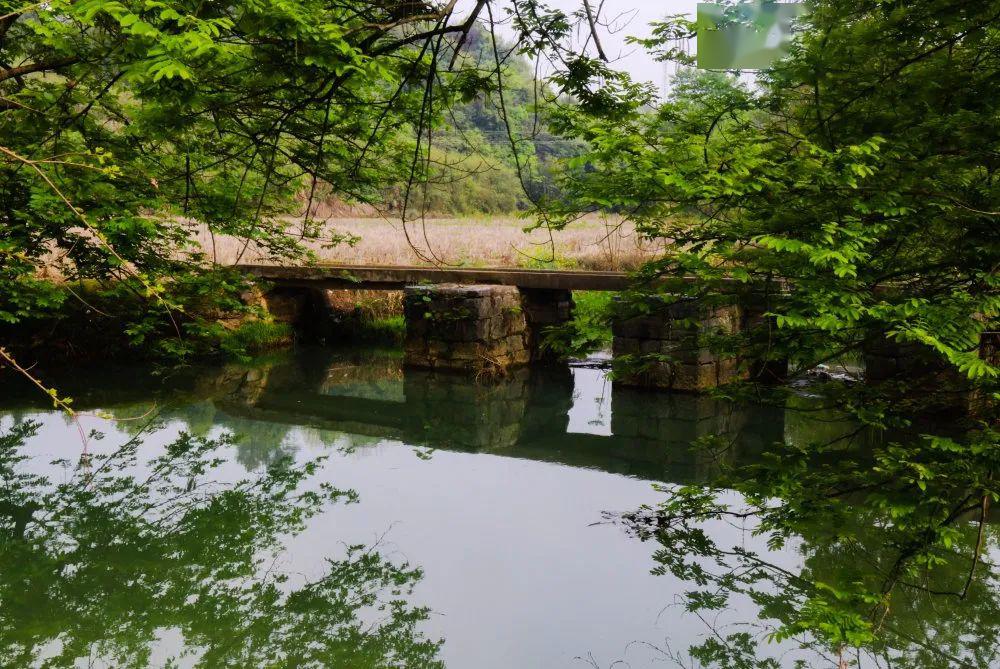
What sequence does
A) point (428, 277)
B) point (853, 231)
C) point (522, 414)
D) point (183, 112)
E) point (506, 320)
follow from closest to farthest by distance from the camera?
point (853, 231) < point (183, 112) < point (522, 414) < point (506, 320) < point (428, 277)

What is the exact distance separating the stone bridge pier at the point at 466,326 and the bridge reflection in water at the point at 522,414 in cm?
23

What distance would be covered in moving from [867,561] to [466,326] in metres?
6.10

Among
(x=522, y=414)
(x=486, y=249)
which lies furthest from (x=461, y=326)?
(x=486, y=249)

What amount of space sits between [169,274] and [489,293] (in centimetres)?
426

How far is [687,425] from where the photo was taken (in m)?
8.13

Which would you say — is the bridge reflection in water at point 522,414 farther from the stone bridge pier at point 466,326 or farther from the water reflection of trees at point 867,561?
the water reflection of trees at point 867,561

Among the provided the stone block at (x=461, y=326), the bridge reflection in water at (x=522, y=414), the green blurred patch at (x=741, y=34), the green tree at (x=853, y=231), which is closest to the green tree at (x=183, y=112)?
the green tree at (x=853, y=231)

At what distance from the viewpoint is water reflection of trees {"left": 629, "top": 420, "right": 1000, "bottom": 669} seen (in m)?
3.27

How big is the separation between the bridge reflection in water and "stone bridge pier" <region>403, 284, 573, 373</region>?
225 mm

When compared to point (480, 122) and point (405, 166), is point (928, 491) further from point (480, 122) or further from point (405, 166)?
point (480, 122)

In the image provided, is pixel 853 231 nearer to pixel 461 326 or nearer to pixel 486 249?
pixel 461 326

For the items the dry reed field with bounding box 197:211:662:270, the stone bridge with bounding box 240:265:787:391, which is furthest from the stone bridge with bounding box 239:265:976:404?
the dry reed field with bounding box 197:211:662:270

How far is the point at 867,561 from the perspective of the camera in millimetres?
4578

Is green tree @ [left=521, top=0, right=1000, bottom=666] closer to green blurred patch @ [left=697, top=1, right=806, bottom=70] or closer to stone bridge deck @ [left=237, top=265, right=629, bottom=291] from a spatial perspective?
green blurred patch @ [left=697, top=1, right=806, bottom=70]
